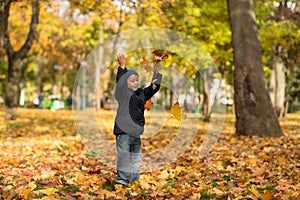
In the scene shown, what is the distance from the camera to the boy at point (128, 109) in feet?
21.1

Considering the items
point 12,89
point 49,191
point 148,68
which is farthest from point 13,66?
point 49,191

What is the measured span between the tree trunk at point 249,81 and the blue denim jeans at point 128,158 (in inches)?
297

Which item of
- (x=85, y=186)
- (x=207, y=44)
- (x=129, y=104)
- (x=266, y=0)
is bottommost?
(x=85, y=186)

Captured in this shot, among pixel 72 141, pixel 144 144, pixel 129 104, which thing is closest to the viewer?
pixel 129 104

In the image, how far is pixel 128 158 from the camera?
671 centimetres

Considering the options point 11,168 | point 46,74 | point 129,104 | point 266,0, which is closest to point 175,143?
point 11,168

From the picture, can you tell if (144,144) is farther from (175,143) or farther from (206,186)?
(206,186)

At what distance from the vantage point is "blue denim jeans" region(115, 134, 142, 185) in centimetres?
663

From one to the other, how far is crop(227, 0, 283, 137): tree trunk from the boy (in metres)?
7.68

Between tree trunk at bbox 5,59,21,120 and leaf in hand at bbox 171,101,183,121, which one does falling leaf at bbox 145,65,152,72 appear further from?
tree trunk at bbox 5,59,21,120

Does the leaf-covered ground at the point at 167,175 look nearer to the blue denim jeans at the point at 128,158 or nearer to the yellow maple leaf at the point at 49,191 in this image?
the yellow maple leaf at the point at 49,191

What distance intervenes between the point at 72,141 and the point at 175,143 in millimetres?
2912

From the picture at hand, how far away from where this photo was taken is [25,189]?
234 inches

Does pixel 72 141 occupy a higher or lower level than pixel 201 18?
lower
